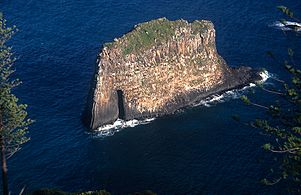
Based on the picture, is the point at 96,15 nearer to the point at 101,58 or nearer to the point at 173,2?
the point at 173,2

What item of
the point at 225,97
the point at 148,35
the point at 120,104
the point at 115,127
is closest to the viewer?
the point at 115,127

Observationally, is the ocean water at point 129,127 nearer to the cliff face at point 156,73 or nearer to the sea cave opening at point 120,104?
the cliff face at point 156,73

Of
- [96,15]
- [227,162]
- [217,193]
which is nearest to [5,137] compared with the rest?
[217,193]

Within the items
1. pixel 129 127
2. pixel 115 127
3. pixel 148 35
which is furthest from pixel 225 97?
pixel 115 127

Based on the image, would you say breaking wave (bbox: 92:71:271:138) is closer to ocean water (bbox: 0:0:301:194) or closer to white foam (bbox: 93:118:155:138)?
white foam (bbox: 93:118:155:138)

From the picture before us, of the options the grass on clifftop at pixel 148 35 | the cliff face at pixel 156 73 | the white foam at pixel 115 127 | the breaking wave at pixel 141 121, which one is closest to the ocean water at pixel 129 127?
the breaking wave at pixel 141 121

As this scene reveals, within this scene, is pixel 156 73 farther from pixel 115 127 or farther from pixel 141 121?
pixel 115 127

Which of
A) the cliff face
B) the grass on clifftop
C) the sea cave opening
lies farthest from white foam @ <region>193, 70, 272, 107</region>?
the sea cave opening
